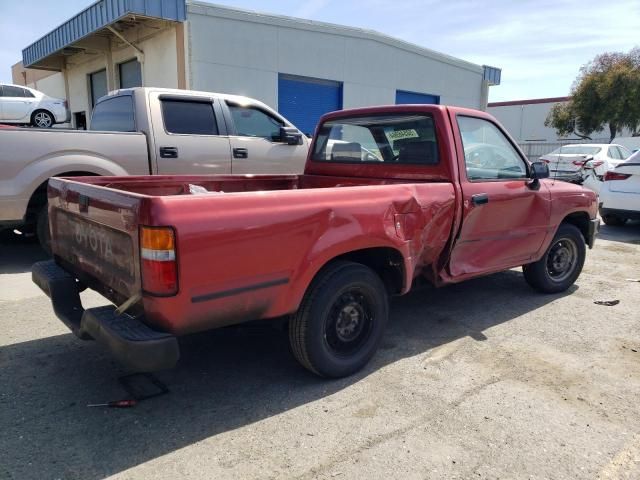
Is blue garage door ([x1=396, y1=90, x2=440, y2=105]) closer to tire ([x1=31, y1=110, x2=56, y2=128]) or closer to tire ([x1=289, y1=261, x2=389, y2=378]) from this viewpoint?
tire ([x1=31, y1=110, x2=56, y2=128])

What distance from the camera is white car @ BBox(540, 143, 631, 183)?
13383 millimetres

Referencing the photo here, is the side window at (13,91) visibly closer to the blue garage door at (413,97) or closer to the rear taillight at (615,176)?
the blue garage door at (413,97)

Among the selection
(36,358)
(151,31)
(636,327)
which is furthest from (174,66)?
(636,327)

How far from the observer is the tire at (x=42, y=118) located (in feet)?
54.3

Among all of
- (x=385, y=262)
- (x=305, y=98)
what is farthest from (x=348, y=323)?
(x=305, y=98)

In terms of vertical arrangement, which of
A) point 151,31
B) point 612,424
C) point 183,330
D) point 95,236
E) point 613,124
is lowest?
point 612,424

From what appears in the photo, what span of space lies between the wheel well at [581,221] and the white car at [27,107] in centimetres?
1597

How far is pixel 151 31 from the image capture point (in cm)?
1447

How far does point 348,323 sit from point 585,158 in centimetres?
1249

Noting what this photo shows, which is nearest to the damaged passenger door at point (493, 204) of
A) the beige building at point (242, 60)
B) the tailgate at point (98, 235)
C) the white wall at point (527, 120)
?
the tailgate at point (98, 235)

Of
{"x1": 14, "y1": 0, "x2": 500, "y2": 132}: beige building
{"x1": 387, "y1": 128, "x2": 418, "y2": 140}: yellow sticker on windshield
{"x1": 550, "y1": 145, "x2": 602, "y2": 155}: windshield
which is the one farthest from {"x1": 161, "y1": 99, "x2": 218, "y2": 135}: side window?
{"x1": 550, "y1": 145, "x2": 602, "y2": 155}: windshield

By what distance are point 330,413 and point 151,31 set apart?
46.9 feet

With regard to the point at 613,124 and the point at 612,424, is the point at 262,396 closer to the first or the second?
the point at 612,424

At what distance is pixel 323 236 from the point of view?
Answer: 116 inches
